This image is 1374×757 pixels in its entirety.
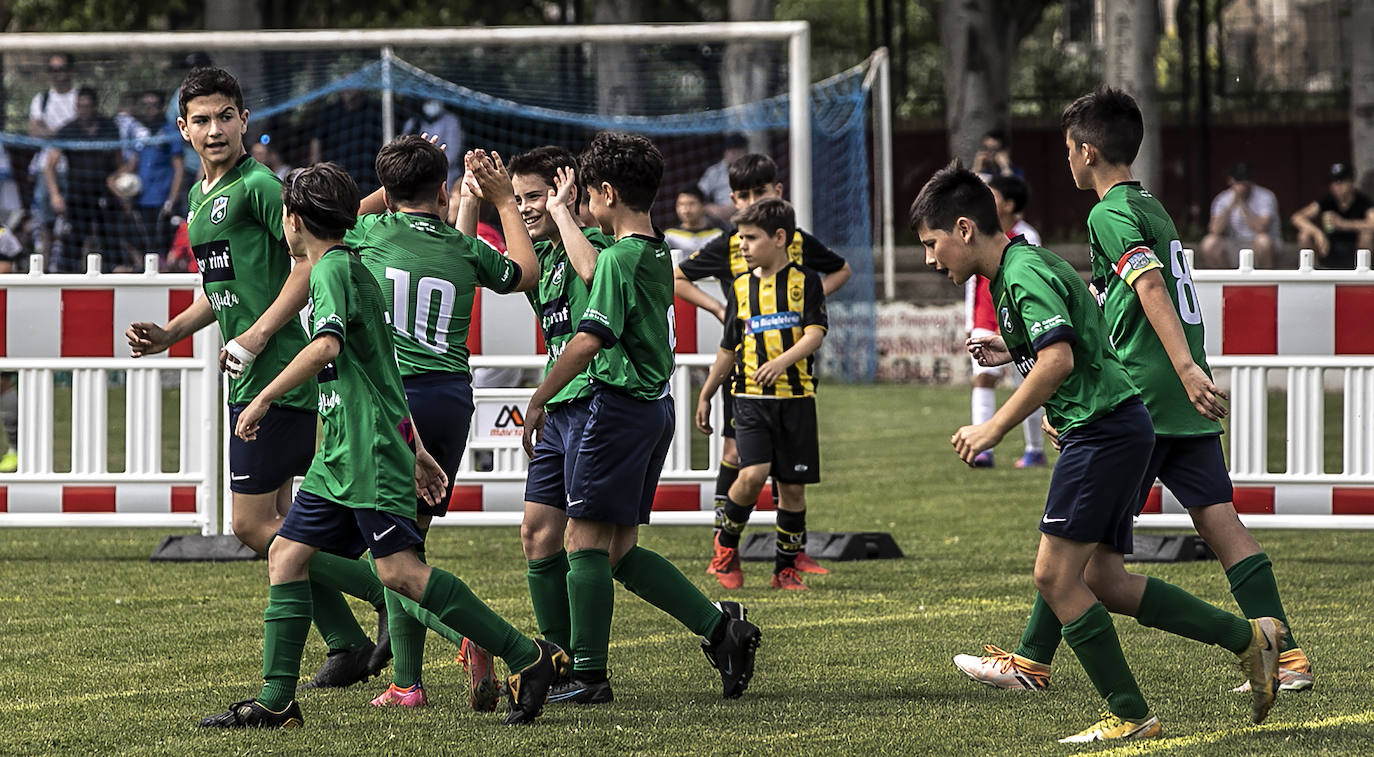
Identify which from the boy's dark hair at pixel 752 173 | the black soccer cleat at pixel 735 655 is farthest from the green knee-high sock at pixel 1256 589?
the boy's dark hair at pixel 752 173

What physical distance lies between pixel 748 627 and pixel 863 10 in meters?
50.5

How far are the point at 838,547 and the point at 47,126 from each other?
569 inches

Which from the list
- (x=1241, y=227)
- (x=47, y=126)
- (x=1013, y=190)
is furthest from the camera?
(x=1241, y=227)

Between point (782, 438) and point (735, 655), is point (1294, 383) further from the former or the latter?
point (735, 655)

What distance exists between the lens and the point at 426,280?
19.1 feet

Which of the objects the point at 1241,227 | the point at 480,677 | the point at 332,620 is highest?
the point at 1241,227

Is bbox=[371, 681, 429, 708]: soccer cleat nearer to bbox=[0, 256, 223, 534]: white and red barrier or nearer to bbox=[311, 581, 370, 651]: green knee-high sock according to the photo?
bbox=[311, 581, 370, 651]: green knee-high sock

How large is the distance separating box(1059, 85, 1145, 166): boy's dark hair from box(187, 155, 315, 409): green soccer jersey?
102 inches

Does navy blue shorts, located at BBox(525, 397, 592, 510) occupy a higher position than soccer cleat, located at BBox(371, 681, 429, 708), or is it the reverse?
navy blue shorts, located at BBox(525, 397, 592, 510)

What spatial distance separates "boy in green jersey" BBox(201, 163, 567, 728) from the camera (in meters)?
5.25

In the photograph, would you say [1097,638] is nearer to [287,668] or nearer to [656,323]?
[656,323]

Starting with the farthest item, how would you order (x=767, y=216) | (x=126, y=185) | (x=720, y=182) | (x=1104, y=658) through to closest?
1. (x=126, y=185)
2. (x=720, y=182)
3. (x=767, y=216)
4. (x=1104, y=658)

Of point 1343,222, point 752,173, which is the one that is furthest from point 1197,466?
point 1343,222

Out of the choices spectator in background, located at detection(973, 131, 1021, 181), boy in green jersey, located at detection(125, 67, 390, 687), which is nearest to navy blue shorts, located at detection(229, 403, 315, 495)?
boy in green jersey, located at detection(125, 67, 390, 687)
